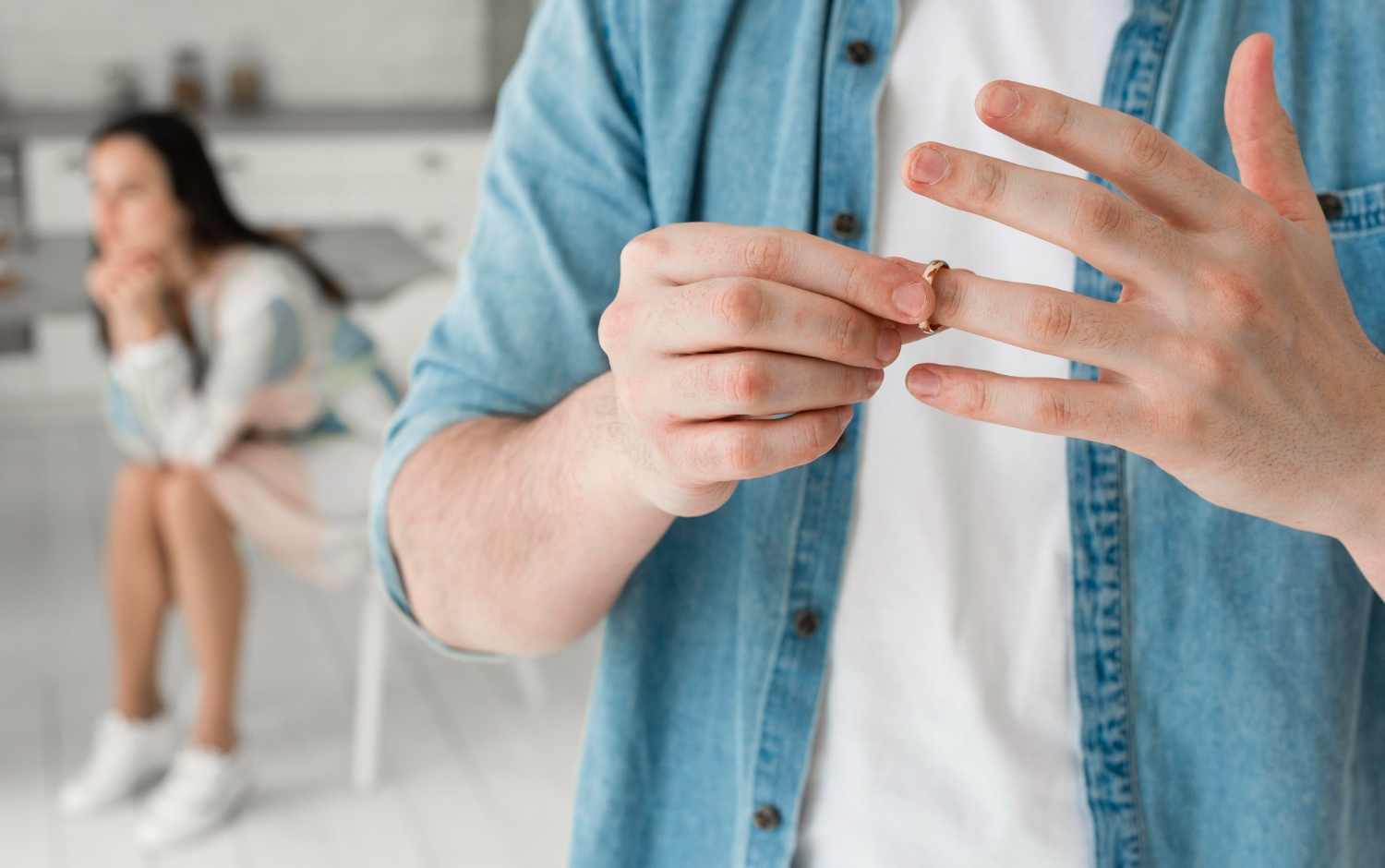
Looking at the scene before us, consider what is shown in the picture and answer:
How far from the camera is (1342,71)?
711 millimetres

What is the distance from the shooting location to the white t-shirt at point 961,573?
2.39 ft

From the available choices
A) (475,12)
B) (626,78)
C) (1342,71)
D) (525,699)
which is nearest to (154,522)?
(525,699)

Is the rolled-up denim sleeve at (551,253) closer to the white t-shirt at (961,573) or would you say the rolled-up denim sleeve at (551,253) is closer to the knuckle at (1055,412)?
the white t-shirt at (961,573)

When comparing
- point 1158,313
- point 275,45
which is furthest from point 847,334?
point 275,45

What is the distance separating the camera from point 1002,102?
497 millimetres

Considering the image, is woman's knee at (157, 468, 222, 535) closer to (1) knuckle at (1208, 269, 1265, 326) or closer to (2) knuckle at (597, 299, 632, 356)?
(2) knuckle at (597, 299, 632, 356)

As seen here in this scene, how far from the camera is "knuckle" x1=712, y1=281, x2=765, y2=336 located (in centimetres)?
51

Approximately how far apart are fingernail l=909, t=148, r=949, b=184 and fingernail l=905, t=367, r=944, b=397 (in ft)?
0.27

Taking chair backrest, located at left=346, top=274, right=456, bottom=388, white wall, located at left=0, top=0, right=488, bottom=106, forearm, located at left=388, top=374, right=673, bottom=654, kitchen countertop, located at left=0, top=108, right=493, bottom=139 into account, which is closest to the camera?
forearm, located at left=388, top=374, right=673, bottom=654

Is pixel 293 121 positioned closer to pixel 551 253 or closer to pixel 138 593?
pixel 138 593

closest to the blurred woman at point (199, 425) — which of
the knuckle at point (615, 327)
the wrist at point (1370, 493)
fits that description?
the knuckle at point (615, 327)

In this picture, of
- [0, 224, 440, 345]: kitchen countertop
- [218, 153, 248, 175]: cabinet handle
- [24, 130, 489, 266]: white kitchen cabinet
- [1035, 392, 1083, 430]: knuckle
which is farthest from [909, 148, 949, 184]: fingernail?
[218, 153, 248, 175]: cabinet handle

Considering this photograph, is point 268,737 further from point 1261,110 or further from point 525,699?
point 1261,110

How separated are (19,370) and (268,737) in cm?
209
